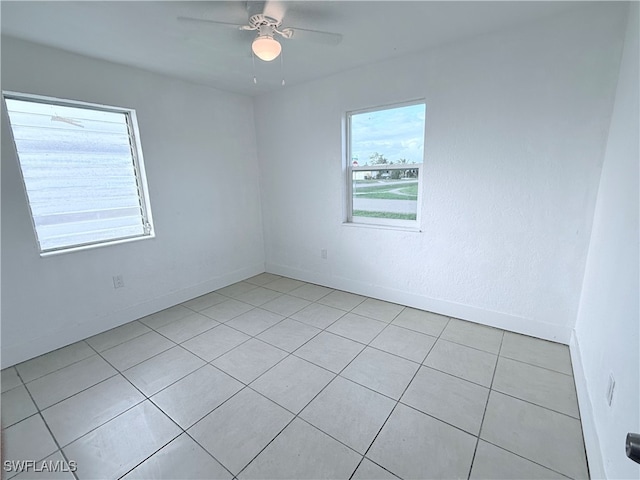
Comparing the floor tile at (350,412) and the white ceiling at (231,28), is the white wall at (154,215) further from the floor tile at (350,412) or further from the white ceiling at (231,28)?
the floor tile at (350,412)

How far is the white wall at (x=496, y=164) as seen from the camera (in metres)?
1.98

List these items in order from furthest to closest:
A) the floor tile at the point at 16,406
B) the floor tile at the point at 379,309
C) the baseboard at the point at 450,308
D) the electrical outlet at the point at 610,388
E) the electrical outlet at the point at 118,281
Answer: the floor tile at the point at 379,309, the electrical outlet at the point at 118,281, the baseboard at the point at 450,308, the floor tile at the point at 16,406, the electrical outlet at the point at 610,388

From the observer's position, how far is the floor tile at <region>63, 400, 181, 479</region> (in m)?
1.40

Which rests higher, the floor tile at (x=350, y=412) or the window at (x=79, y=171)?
the window at (x=79, y=171)

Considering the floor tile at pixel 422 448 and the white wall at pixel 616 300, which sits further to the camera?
the floor tile at pixel 422 448

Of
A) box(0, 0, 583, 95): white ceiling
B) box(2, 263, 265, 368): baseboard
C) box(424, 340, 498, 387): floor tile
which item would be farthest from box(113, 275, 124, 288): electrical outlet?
box(424, 340, 498, 387): floor tile

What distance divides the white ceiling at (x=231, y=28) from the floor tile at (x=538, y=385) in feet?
7.92

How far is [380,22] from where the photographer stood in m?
1.99

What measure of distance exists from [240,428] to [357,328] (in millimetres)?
1311

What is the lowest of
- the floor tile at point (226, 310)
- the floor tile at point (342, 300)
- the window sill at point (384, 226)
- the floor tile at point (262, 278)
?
the floor tile at point (226, 310)

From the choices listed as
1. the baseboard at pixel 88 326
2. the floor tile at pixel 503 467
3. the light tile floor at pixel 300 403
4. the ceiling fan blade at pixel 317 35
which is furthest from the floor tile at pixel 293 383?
the ceiling fan blade at pixel 317 35

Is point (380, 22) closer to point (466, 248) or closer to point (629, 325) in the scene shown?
point (466, 248)

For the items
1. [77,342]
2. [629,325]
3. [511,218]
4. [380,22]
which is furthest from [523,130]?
[77,342]

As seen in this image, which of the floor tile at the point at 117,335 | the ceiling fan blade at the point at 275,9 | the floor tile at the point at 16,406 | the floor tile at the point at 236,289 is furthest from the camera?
the floor tile at the point at 236,289
